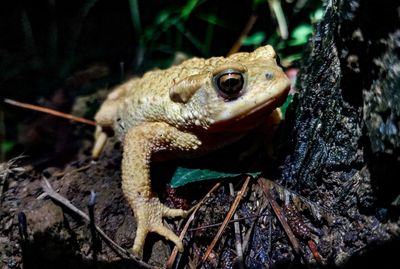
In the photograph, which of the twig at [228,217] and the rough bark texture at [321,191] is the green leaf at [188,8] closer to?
the rough bark texture at [321,191]

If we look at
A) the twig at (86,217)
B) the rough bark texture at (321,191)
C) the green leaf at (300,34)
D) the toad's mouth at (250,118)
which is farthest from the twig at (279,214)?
the green leaf at (300,34)

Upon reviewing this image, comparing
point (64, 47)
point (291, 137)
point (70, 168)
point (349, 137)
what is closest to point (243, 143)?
point (291, 137)

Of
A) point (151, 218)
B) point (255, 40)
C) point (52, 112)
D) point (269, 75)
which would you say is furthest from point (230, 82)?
point (52, 112)

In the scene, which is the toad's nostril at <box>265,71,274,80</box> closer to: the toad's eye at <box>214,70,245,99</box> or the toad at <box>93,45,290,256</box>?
the toad at <box>93,45,290,256</box>

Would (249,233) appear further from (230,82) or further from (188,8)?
(188,8)

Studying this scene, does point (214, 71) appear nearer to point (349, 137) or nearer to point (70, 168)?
point (349, 137)

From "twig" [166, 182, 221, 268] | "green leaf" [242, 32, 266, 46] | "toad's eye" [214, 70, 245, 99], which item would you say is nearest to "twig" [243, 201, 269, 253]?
"twig" [166, 182, 221, 268]

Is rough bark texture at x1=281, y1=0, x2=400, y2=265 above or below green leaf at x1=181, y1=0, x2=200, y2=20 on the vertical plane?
below
